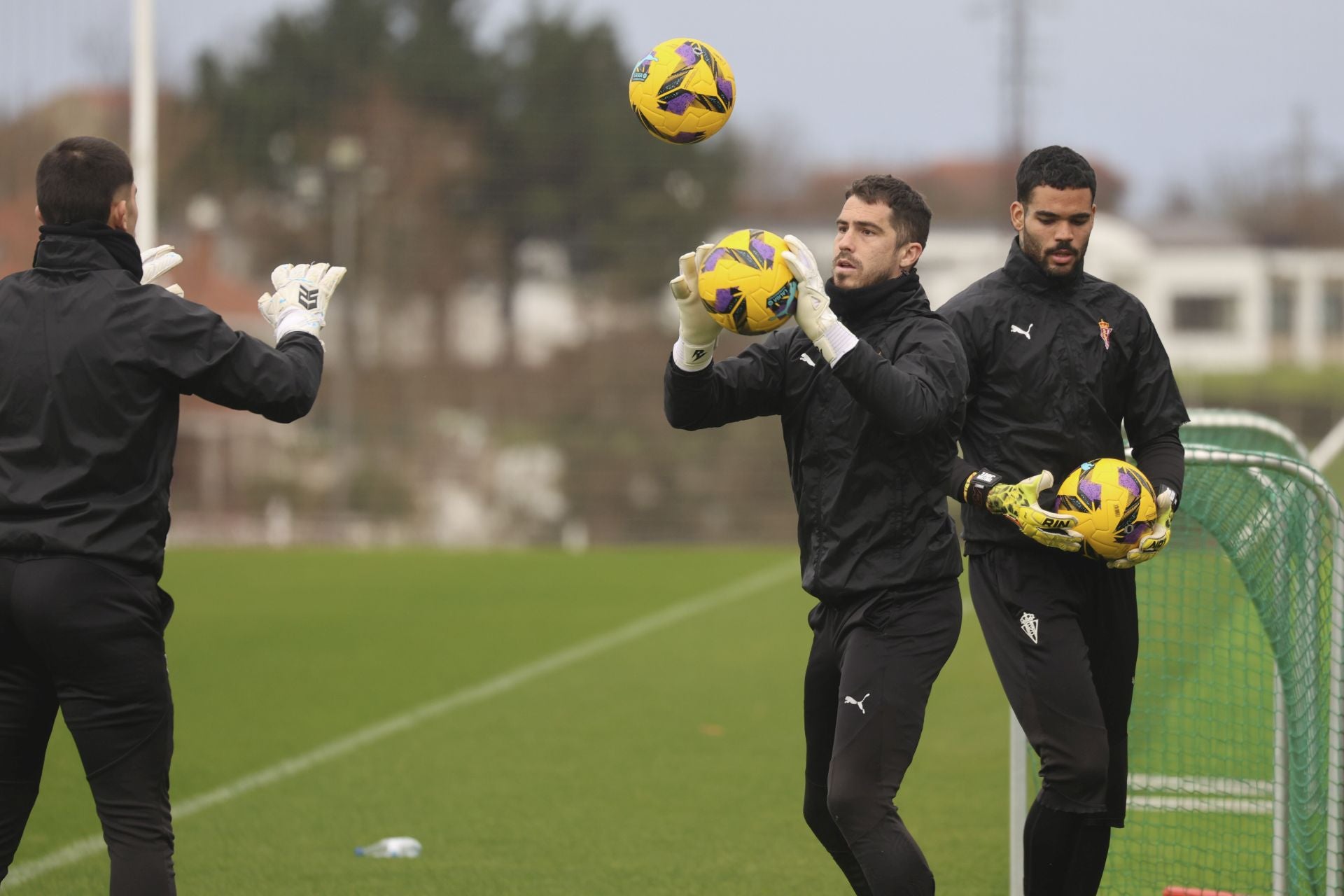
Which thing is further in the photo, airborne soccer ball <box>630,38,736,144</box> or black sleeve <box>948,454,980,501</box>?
airborne soccer ball <box>630,38,736,144</box>

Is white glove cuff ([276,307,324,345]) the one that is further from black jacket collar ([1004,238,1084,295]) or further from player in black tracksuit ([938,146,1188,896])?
black jacket collar ([1004,238,1084,295])

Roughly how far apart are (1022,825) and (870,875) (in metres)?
1.17

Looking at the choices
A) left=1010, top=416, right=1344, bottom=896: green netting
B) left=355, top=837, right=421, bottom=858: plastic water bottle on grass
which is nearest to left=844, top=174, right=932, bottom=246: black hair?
left=1010, top=416, right=1344, bottom=896: green netting

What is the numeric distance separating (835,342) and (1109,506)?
0.91m

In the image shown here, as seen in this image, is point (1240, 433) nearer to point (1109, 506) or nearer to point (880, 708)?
point (1109, 506)

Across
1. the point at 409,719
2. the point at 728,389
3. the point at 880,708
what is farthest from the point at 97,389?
the point at 409,719

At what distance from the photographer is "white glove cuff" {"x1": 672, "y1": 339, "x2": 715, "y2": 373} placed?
14.7ft

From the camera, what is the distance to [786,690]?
1082 centimetres

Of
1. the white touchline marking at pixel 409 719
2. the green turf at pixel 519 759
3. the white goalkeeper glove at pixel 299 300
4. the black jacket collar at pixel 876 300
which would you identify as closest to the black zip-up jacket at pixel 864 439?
the black jacket collar at pixel 876 300

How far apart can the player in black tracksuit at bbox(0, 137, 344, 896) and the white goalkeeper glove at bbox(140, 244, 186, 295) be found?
34 cm

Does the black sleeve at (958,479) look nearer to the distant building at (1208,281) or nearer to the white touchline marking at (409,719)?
the white touchline marking at (409,719)

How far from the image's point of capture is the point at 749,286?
13.7ft

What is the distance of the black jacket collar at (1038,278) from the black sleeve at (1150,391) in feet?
0.73

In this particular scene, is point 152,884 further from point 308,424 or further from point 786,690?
point 308,424
